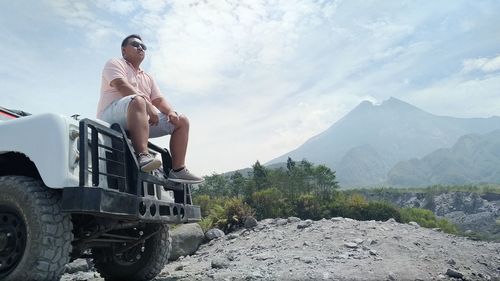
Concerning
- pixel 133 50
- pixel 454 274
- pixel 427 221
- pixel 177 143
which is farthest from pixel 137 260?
pixel 427 221

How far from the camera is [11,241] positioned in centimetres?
310

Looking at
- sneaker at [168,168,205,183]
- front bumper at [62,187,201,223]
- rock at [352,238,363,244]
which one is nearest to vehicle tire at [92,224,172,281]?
sneaker at [168,168,205,183]

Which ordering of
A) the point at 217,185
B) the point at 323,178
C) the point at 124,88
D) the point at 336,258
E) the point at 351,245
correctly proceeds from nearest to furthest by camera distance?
the point at 124,88 → the point at 336,258 → the point at 351,245 → the point at 217,185 → the point at 323,178

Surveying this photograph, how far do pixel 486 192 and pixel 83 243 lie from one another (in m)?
178

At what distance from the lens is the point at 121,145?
346 centimetres

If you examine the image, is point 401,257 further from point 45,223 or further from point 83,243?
point 45,223

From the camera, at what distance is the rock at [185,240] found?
9.66m

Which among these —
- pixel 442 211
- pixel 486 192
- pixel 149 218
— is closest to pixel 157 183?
pixel 149 218

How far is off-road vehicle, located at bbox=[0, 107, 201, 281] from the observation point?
292 centimetres

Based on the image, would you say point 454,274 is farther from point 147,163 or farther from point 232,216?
point 232,216

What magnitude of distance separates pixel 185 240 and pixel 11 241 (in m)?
7.10

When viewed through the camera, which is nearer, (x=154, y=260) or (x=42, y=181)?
(x=42, y=181)

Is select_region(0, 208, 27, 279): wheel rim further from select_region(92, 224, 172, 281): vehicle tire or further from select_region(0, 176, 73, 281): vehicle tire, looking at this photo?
select_region(92, 224, 172, 281): vehicle tire

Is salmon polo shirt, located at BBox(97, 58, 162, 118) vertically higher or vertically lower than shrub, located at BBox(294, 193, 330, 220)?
higher
